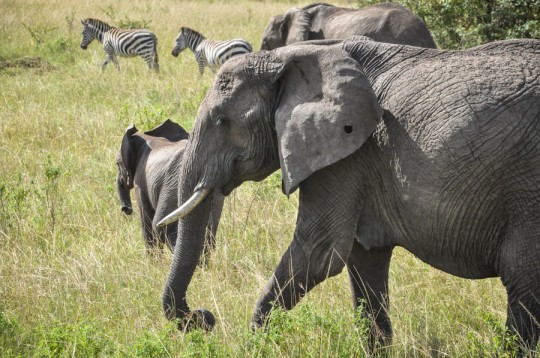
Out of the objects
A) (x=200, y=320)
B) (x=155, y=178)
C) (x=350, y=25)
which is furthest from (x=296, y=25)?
(x=200, y=320)

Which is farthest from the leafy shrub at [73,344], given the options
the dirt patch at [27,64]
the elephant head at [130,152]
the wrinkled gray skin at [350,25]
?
the dirt patch at [27,64]

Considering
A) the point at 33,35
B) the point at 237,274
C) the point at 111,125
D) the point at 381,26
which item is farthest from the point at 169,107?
the point at 33,35

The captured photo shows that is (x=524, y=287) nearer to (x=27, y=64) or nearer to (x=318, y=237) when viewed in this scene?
(x=318, y=237)

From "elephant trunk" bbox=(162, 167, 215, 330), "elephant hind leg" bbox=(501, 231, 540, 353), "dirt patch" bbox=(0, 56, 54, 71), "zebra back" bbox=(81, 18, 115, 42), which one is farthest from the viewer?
"zebra back" bbox=(81, 18, 115, 42)

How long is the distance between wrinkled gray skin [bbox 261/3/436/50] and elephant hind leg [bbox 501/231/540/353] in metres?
5.98

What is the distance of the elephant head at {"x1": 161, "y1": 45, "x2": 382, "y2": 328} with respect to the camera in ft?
13.1

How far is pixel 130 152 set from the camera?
6855 mm

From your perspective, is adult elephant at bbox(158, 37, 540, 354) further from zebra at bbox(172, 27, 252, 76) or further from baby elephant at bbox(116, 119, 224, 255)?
zebra at bbox(172, 27, 252, 76)

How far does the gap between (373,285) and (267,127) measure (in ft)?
3.63

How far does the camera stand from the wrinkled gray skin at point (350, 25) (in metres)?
9.84

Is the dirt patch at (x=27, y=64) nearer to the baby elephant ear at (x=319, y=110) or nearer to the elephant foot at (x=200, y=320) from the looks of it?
the elephant foot at (x=200, y=320)

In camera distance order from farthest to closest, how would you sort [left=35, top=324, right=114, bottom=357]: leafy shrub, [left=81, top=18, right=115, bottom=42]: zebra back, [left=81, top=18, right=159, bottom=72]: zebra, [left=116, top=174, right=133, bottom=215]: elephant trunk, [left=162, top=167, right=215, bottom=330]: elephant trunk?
1. [left=81, top=18, right=115, bottom=42]: zebra back
2. [left=81, top=18, right=159, bottom=72]: zebra
3. [left=116, top=174, right=133, bottom=215]: elephant trunk
4. [left=162, top=167, right=215, bottom=330]: elephant trunk
5. [left=35, top=324, right=114, bottom=357]: leafy shrub

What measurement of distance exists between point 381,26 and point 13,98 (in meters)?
5.19

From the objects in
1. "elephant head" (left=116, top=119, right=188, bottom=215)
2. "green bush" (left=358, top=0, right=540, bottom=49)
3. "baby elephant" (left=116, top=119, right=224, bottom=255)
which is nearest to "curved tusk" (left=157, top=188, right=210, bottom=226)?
"baby elephant" (left=116, top=119, right=224, bottom=255)
